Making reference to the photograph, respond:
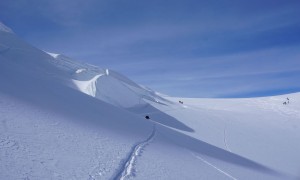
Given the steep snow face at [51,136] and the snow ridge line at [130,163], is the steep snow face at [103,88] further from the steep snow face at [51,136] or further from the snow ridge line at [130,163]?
the snow ridge line at [130,163]

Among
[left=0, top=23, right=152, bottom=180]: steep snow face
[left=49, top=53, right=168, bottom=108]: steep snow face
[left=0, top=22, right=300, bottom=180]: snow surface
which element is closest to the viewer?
[left=0, top=23, right=152, bottom=180]: steep snow face

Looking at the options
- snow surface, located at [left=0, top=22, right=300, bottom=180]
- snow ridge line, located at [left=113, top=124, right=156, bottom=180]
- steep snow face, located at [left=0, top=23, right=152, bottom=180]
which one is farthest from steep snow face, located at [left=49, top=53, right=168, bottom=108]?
snow ridge line, located at [left=113, top=124, right=156, bottom=180]

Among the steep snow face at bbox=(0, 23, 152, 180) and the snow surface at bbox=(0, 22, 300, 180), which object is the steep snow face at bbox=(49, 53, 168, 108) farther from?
the steep snow face at bbox=(0, 23, 152, 180)

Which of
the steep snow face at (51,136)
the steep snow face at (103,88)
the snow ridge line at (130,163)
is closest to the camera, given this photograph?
the steep snow face at (51,136)

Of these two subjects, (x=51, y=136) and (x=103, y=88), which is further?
(x=103, y=88)

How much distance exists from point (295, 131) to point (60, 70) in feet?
68.1

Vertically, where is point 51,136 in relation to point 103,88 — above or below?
below

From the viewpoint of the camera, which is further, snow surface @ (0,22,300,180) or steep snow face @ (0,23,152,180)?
snow surface @ (0,22,300,180)

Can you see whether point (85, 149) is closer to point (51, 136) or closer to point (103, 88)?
point (51, 136)

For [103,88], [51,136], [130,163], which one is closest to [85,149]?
[51,136]

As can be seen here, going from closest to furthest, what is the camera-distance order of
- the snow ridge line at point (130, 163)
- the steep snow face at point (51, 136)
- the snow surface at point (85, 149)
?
the steep snow face at point (51, 136) → the snow surface at point (85, 149) → the snow ridge line at point (130, 163)

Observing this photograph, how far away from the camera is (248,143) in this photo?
1647cm

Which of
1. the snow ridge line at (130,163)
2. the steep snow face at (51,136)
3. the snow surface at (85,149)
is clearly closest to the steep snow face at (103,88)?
the snow surface at (85,149)

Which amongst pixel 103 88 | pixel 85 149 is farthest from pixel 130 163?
pixel 103 88
